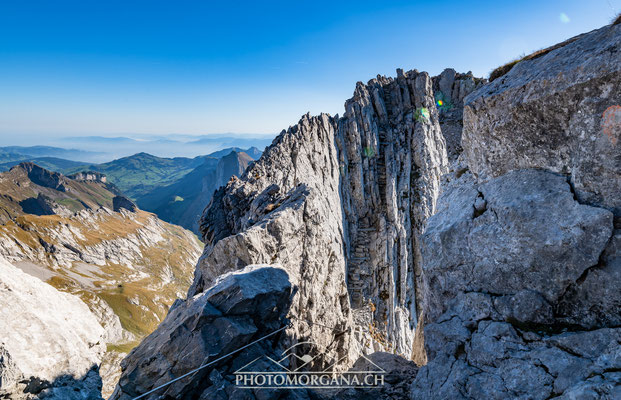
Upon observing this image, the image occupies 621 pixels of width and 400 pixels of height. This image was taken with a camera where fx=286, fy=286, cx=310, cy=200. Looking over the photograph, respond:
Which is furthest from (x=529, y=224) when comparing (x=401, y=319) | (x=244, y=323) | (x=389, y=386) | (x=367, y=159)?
(x=367, y=159)

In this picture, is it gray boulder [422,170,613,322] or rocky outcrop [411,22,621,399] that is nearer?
rocky outcrop [411,22,621,399]

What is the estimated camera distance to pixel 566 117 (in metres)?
12.0

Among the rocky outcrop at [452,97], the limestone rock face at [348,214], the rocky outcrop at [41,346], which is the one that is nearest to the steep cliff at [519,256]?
the limestone rock face at [348,214]

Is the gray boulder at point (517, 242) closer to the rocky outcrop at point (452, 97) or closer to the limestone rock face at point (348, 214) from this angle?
the limestone rock face at point (348, 214)

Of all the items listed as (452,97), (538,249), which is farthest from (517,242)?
(452,97)

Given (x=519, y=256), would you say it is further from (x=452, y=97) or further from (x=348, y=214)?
(x=452, y=97)

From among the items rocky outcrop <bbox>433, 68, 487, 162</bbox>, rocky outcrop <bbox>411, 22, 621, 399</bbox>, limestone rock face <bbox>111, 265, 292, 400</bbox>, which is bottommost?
limestone rock face <bbox>111, 265, 292, 400</bbox>

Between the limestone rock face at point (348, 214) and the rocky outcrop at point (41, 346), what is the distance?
29.0 ft

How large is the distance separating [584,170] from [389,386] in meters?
14.3

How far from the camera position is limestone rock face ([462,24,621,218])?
1100 cm

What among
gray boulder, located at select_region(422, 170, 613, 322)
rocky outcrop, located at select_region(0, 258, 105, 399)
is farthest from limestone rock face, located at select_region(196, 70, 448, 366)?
gray boulder, located at select_region(422, 170, 613, 322)

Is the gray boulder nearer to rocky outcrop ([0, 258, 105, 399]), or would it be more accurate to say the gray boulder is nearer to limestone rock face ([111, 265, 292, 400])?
limestone rock face ([111, 265, 292, 400])

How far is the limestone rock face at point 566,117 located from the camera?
11.0 m

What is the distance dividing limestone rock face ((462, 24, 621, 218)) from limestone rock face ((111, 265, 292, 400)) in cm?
1469
